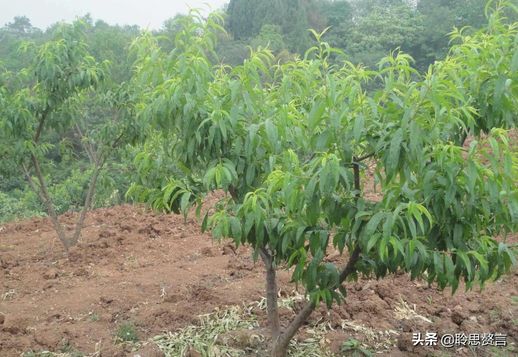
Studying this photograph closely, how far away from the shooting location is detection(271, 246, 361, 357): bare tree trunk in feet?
10.8

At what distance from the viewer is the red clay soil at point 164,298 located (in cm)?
450

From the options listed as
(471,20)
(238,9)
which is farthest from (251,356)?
(238,9)

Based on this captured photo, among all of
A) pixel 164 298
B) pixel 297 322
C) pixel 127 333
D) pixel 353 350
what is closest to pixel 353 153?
pixel 297 322

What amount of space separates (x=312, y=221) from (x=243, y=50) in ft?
58.5

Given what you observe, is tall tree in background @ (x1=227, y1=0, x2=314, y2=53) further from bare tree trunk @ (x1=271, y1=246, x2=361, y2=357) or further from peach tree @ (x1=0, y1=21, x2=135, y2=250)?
bare tree trunk @ (x1=271, y1=246, x2=361, y2=357)

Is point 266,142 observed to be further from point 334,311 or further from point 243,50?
point 243,50

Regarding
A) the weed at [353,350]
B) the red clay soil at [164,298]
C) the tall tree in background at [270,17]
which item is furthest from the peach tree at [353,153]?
the tall tree in background at [270,17]

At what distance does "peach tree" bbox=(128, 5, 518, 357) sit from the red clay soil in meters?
1.35

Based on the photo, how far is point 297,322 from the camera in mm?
3723

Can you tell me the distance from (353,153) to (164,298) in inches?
109

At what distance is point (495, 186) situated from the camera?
262 centimetres

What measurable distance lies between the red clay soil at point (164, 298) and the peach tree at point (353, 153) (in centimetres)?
→ 135

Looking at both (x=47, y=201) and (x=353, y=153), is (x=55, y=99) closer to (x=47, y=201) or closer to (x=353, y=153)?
(x=47, y=201)

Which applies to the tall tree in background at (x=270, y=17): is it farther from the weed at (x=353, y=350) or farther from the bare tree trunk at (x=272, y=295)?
the bare tree trunk at (x=272, y=295)
